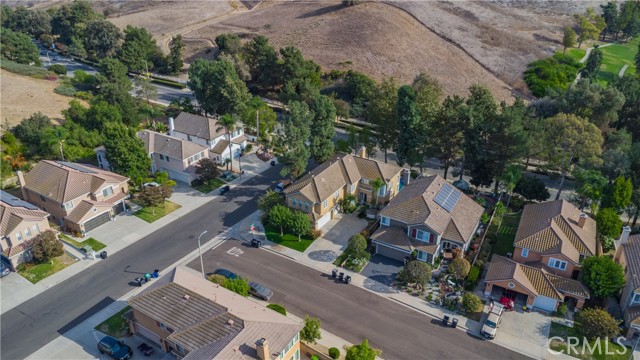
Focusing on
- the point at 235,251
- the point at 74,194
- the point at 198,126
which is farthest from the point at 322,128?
the point at 74,194

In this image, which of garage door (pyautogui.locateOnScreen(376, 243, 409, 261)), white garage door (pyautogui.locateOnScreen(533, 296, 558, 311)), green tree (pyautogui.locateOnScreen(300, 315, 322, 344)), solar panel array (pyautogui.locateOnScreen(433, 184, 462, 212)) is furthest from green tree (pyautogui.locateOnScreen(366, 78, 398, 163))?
green tree (pyautogui.locateOnScreen(300, 315, 322, 344))

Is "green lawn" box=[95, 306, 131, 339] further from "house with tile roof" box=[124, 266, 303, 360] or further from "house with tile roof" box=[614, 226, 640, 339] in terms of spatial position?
"house with tile roof" box=[614, 226, 640, 339]

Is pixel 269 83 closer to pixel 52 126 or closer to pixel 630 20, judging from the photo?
pixel 52 126

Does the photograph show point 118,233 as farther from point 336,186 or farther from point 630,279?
point 630,279

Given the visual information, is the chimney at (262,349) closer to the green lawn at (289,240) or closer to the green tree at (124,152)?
the green lawn at (289,240)

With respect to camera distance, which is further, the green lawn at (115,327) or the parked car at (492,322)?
the green lawn at (115,327)

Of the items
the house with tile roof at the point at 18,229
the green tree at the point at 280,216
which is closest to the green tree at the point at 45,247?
the house with tile roof at the point at 18,229
